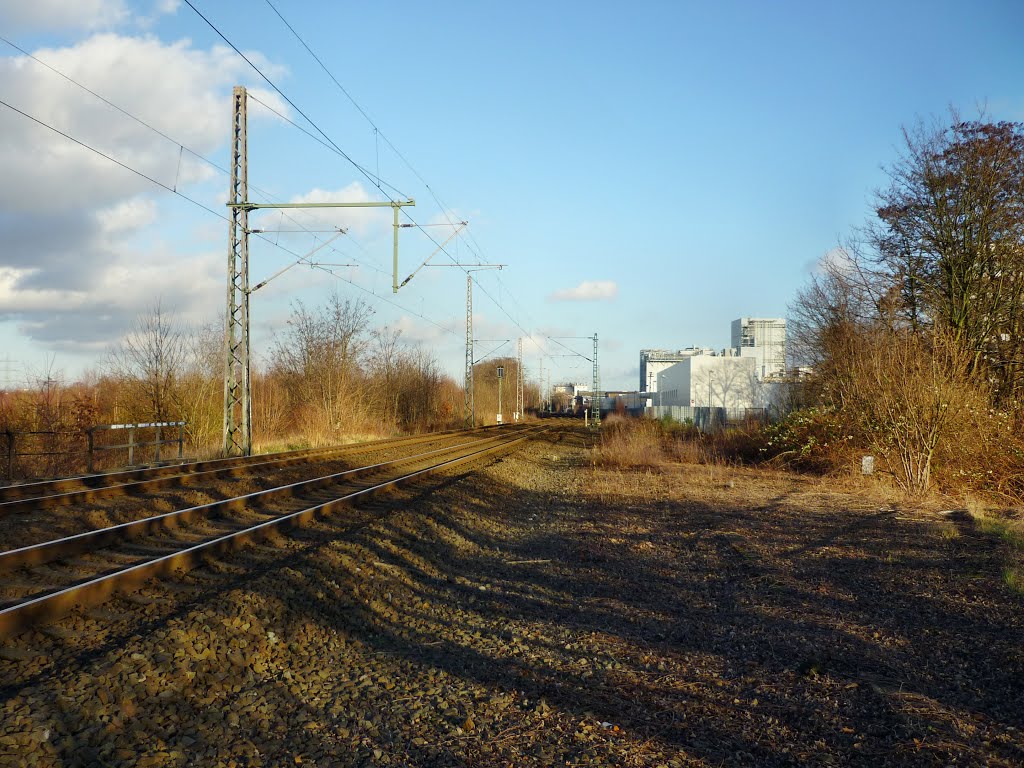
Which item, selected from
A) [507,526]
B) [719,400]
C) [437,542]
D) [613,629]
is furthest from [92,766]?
[719,400]

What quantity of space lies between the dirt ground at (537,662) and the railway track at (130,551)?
0.79ft

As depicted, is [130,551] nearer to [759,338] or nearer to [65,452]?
[65,452]

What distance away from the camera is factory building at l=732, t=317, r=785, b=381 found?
8219 cm

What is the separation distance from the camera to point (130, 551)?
857 cm

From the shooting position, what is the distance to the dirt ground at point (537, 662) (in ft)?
13.9

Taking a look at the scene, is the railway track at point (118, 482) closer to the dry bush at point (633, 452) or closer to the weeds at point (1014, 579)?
the dry bush at point (633, 452)

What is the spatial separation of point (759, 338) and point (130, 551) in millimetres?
117477

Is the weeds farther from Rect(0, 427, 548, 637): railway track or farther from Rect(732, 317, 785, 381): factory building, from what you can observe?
Rect(732, 317, 785, 381): factory building

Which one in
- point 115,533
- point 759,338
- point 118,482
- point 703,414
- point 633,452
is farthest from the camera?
point 759,338

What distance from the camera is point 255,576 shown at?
7438 mm

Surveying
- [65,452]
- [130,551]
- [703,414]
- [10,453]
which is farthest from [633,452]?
[703,414]

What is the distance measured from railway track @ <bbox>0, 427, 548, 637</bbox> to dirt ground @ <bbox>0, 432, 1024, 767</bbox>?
0.24 m

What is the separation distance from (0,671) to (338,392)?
32.4m

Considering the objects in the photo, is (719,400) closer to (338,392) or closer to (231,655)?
(338,392)
